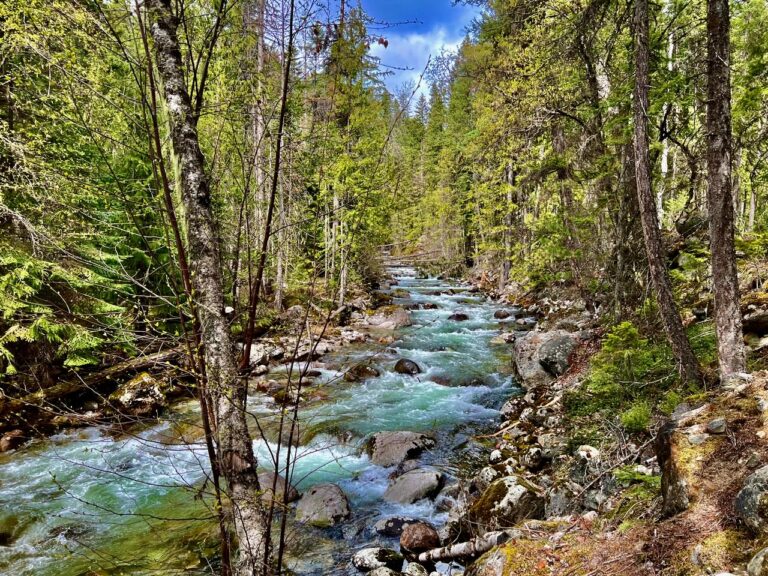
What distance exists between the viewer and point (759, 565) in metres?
2.01

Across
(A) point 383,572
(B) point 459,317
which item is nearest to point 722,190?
(A) point 383,572

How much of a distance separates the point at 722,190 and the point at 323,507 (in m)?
6.62

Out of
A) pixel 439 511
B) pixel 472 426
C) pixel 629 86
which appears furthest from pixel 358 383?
pixel 629 86

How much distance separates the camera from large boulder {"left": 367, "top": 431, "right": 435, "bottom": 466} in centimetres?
786

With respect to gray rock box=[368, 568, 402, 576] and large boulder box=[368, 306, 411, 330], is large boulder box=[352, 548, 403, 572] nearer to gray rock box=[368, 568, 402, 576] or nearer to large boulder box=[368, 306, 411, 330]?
gray rock box=[368, 568, 402, 576]

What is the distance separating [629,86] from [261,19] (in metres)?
6.00

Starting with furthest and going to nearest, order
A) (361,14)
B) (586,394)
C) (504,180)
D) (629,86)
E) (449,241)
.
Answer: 1. (449,241)
2. (504,180)
3. (586,394)
4. (629,86)
5. (361,14)

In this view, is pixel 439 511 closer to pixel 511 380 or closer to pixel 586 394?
pixel 586 394

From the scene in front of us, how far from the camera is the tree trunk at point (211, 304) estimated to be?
2.28m

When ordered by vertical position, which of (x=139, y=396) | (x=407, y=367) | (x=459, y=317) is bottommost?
(x=407, y=367)

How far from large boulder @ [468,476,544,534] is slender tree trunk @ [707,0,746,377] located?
254 cm

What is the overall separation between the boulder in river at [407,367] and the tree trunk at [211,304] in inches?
390

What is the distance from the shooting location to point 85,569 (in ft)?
17.4

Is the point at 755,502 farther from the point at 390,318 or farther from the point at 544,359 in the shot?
the point at 390,318
